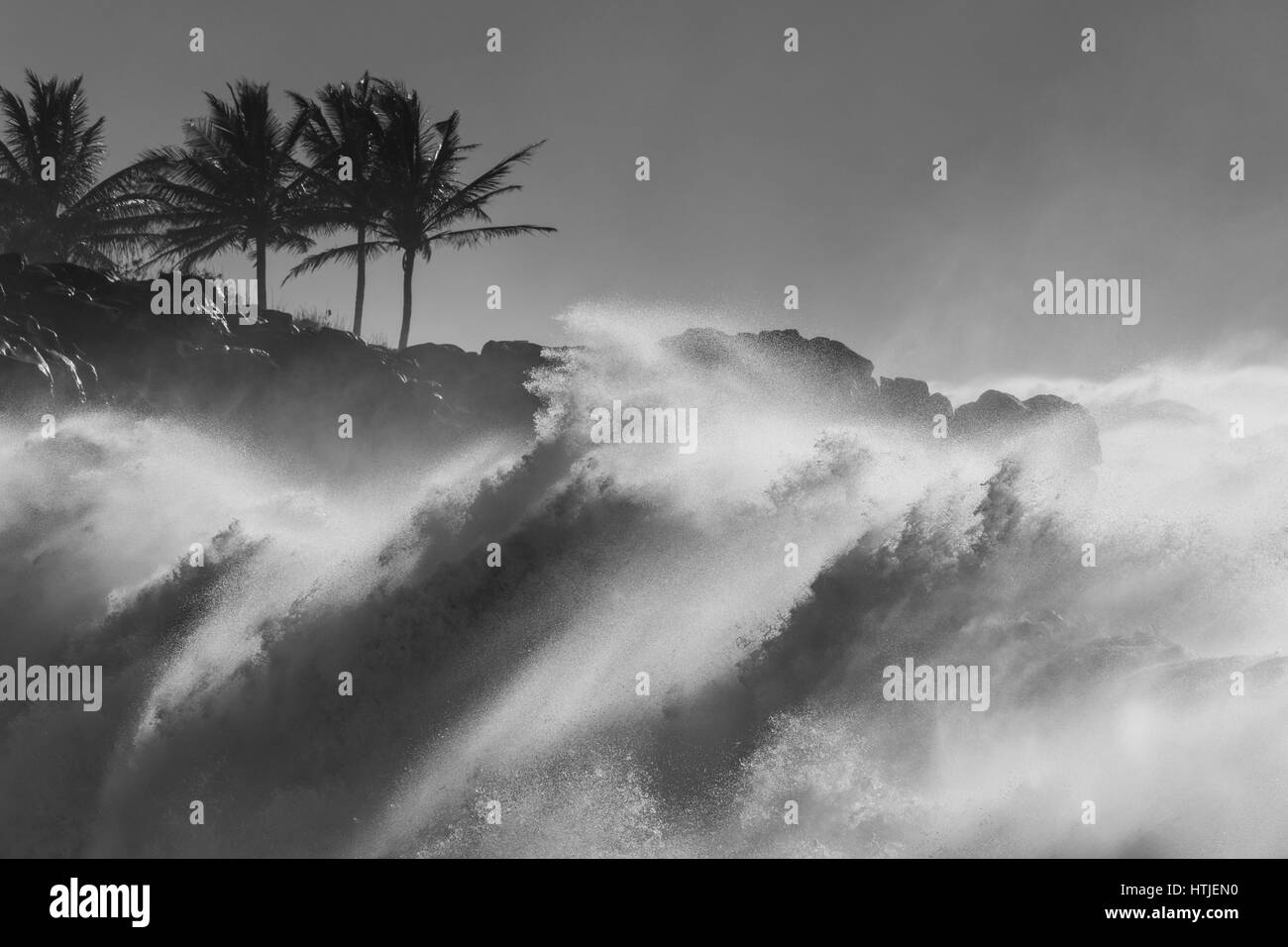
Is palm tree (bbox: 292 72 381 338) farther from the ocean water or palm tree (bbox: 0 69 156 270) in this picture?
the ocean water

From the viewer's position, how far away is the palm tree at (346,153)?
1143 inches

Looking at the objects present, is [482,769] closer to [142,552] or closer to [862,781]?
[862,781]

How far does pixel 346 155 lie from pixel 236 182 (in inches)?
127

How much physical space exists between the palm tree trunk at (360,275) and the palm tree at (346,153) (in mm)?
30

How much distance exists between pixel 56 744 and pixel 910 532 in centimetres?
1316

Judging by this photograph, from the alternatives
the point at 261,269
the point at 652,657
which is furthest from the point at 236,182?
the point at 652,657

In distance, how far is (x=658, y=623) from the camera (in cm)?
1504

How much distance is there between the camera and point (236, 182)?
28.1 m

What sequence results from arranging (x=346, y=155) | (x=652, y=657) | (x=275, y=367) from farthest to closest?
1. (x=346, y=155)
2. (x=275, y=367)
3. (x=652, y=657)

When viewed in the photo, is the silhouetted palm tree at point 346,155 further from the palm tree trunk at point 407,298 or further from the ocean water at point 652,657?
the ocean water at point 652,657

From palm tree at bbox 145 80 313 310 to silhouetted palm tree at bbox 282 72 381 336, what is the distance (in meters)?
0.45

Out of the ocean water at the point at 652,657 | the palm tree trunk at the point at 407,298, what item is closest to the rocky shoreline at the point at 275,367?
the palm tree trunk at the point at 407,298

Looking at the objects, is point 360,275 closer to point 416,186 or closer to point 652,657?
point 416,186

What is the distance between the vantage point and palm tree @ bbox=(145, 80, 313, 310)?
28031 mm
